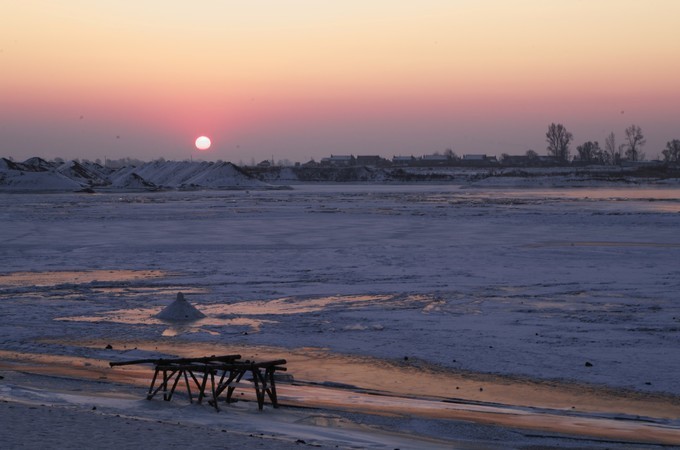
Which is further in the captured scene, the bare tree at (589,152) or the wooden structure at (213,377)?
the bare tree at (589,152)

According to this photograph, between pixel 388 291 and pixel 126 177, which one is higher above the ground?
pixel 126 177

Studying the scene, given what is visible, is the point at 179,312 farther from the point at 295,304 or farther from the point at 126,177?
the point at 126,177

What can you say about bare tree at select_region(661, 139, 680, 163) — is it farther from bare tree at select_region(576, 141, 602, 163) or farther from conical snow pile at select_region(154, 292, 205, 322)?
conical snow pile at select_region(154, 292, 205, 322)

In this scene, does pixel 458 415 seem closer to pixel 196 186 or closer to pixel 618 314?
pixel 618 314

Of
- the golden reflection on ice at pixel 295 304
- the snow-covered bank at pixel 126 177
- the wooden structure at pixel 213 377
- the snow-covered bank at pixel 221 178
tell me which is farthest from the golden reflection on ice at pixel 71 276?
the snow-covered bank at pixel 126 177

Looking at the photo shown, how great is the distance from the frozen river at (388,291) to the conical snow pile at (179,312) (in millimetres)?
257

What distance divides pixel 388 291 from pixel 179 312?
4.20 metres

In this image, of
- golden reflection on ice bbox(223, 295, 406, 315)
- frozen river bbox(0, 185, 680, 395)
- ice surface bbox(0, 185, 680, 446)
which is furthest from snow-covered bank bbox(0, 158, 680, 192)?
golden reflection on ice bbox(223, 295, 406, 315)

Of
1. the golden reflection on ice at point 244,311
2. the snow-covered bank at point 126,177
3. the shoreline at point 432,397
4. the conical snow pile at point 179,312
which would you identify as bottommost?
the shoreline at point 432,397

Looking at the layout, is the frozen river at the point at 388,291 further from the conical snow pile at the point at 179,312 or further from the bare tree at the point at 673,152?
the bare tree at the point at 673,152

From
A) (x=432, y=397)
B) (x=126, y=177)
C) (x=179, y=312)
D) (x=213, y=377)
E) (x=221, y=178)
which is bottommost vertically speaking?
(x=432, y=397)

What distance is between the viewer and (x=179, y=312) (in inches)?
550

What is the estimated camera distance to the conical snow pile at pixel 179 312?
13930 mm

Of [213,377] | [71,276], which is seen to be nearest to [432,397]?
[213,377]
